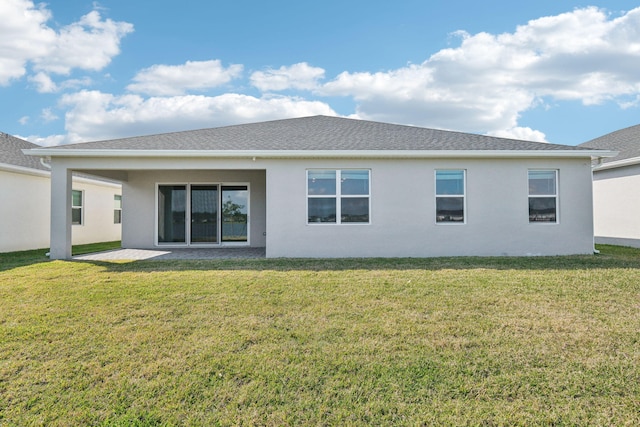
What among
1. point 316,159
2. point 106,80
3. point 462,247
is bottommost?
point 462,247

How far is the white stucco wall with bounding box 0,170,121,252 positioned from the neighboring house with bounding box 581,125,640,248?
1973 cm

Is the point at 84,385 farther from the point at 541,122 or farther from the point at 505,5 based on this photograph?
the point at 541,122

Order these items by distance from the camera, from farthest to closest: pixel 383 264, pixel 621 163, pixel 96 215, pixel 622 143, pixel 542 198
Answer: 1. pixel 96 215
2. pixel 622 143
3. pixel 621 163
4. pixel 542 198
5. pixel 383 264

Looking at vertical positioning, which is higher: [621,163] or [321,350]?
[621,163]

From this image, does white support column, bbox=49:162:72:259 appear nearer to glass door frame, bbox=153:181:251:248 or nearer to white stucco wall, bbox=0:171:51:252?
glass door frame, bbox=153:181:251:248

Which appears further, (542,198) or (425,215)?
(542,198)

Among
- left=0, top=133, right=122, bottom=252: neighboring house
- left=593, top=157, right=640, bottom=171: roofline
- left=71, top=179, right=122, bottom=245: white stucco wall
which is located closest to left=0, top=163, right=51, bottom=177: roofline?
left=0, top=133, right=122, bottom=252: neighboring house

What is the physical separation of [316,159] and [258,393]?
7.71 meters

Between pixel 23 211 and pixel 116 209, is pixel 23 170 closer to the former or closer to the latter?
pixel 23 211

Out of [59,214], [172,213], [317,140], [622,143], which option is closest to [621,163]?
[622,143]

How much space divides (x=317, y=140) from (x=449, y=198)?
13.4 feet

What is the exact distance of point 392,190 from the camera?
417 inches

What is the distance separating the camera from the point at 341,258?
33.7ft

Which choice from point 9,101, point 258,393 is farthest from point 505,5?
point 9,101
